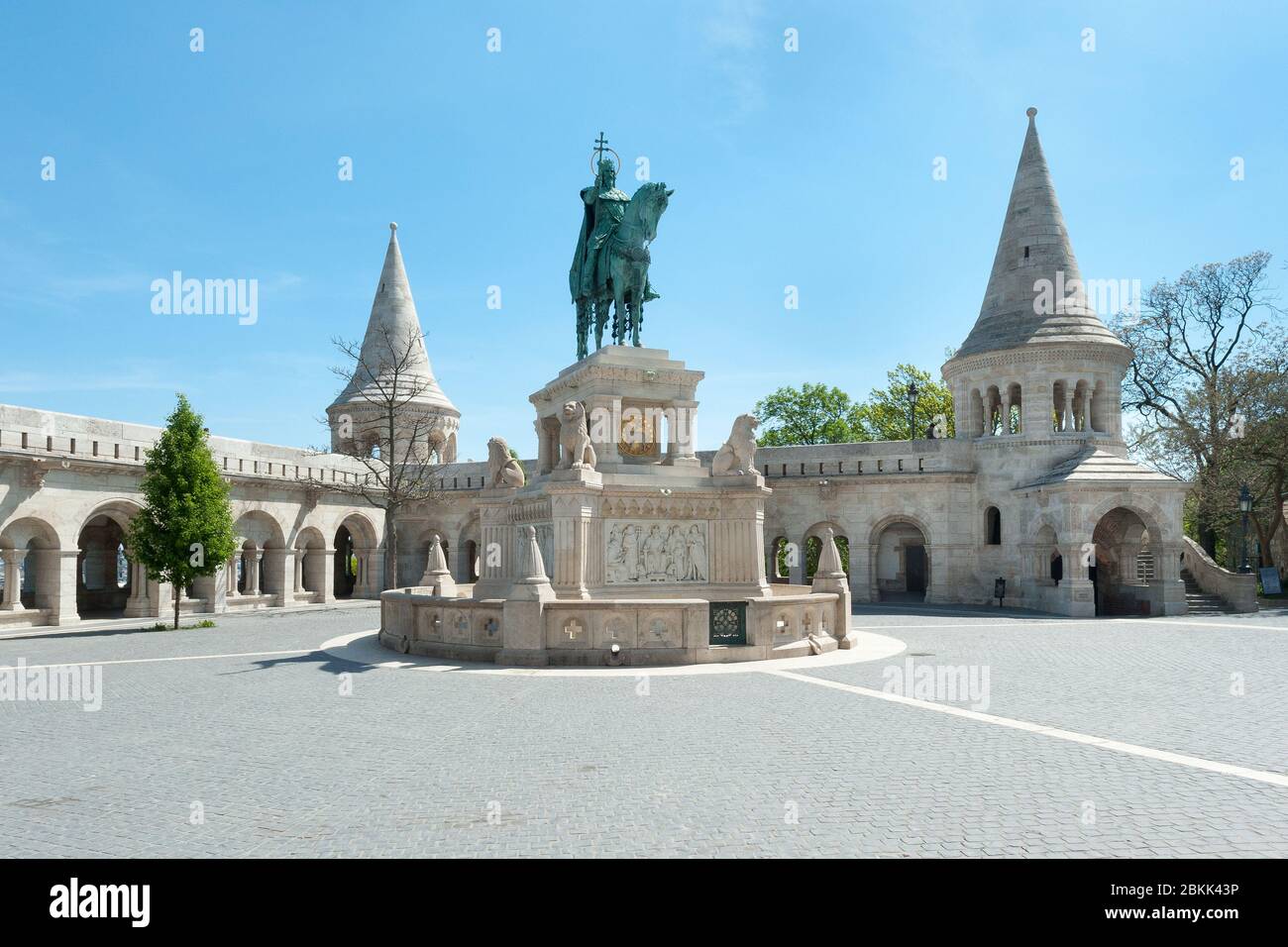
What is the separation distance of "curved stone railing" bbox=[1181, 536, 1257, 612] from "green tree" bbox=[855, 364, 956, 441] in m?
17.8

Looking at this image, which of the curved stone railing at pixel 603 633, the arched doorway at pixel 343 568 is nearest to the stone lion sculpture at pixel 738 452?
the curved stone railing at pixel 603 633

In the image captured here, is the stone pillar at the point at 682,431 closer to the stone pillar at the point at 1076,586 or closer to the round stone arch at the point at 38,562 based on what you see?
the stone pillar at the point at 1076,586

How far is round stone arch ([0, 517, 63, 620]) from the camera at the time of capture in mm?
22406

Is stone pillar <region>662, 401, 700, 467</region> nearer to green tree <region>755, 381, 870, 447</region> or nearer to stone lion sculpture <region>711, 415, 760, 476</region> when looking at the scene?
stone lion sculpture <region>711, 415, 760, 476</region>

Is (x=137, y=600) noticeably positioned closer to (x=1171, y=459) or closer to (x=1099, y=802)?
(x=1099, y=802)

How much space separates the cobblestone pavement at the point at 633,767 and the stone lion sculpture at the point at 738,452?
484 centimetres

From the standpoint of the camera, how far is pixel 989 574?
96.1 feet

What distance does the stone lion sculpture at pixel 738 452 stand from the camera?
16391mm

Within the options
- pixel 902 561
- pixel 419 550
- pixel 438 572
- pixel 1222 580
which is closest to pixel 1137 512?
pixel 1222 580

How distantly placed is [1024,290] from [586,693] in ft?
83.4

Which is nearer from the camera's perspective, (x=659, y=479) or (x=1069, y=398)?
(x=659, y=479)

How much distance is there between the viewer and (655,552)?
15828 millimetres

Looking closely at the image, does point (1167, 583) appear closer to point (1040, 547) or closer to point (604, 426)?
point (1040, 547)
